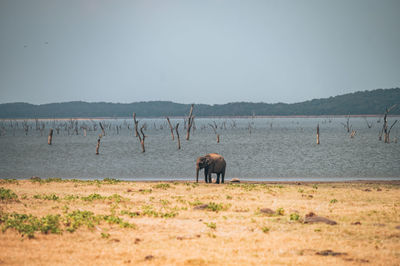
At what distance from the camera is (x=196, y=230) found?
11609mm

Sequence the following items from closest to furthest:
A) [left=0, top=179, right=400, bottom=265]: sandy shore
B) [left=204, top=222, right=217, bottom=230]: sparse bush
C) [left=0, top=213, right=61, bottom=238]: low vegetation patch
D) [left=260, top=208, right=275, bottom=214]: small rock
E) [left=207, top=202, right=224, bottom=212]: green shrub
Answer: [left=0, top=179, right=400, bottom=265]: sandy shore → [left=0, top=213, right=61, bottom=238]: low vegetation patch → [left=204, top=222, right=217, bottom=230]: sparse bush → [left=260, top=208, right=275, bottom=214]: small rock → [left=207, top=202, right=224, bottom=212]: green shrub

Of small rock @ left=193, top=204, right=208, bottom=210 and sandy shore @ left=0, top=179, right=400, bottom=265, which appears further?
small rock @ left=193, top=204, right=208, bottom=210

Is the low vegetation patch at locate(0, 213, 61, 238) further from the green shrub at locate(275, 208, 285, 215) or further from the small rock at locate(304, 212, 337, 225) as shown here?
the small rock at locate(304, 212, 337, 225)

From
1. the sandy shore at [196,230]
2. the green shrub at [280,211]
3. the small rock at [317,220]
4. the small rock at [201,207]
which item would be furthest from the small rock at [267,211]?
the small rock at [201,207]

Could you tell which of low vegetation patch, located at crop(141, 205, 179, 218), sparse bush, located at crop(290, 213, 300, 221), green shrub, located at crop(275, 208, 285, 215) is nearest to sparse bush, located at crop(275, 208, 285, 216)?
green shrub, located at crop(275, 208, 285, 215)

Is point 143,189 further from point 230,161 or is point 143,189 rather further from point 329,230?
point 230,161

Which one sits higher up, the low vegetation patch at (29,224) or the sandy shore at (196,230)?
the low vegetation patch at (29,224)

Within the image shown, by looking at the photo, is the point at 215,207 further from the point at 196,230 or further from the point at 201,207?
the point at 196,230

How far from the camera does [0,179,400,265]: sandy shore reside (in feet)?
30.0

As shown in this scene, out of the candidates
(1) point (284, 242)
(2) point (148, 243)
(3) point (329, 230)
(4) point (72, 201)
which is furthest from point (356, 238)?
(4) point (72, 201)

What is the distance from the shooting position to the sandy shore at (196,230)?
916 cm

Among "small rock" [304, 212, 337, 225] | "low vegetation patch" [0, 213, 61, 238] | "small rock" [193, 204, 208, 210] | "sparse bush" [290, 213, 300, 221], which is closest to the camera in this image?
"low vegetation patch" [0, 213, 61, 238]

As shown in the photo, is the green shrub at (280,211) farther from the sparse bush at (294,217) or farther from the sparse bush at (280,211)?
the sparse bush at (294,217)

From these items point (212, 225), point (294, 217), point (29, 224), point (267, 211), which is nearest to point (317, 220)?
point (294, 217)
